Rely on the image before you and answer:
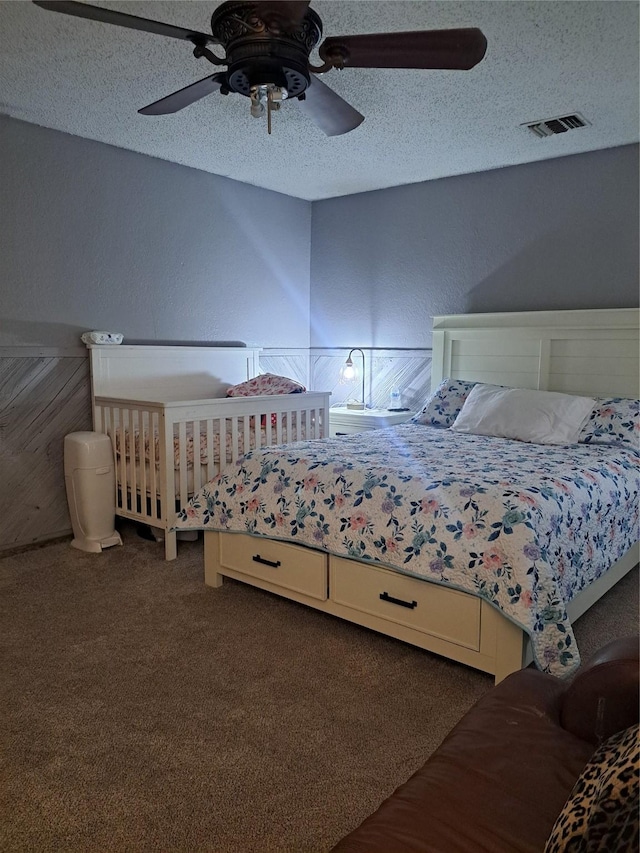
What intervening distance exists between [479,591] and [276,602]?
103 centimetres

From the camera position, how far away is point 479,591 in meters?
2.01

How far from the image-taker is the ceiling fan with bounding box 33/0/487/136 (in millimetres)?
1701

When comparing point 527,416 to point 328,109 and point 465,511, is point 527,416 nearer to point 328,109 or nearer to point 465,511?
point 465,511

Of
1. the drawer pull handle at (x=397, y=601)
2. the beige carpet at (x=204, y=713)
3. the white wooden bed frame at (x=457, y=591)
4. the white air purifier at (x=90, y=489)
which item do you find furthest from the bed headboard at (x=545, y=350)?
the white air purifier at (x=90, y=489)

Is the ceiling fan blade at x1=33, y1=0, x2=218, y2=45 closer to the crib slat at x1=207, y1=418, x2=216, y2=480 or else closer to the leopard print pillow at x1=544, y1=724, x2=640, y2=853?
the crib slat at x1=207, y1=418, x2=216, y2=480

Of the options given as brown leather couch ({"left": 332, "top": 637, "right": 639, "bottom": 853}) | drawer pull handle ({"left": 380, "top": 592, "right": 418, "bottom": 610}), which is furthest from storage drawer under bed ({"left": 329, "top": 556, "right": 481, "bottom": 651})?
brown leather couch ({"left": 332, "top": 637, "right": 639, "bottom": 853})

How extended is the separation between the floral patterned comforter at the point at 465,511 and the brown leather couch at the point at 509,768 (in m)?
0.63

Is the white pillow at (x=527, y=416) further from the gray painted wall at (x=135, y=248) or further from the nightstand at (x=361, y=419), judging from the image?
the gray painted wall at (x=135, y=248)

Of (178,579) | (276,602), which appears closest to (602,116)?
(276,602)

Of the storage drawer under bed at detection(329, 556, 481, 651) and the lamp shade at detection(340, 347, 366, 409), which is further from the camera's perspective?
the lamp shade at detection(340, 347, 366, 409)

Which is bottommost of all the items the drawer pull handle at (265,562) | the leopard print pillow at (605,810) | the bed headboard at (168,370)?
the drawer pull handle at (265,562)

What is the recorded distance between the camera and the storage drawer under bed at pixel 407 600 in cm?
209

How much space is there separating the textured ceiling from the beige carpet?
229cm

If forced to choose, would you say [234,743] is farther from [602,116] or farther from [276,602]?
[602,116]
